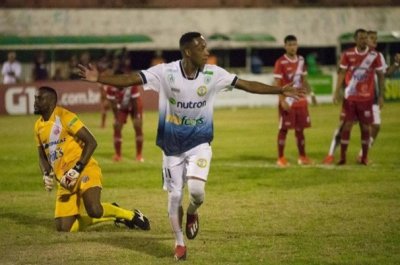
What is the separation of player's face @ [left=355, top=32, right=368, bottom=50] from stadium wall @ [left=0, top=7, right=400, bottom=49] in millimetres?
28662

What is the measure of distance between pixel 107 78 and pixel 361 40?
8.91 metres

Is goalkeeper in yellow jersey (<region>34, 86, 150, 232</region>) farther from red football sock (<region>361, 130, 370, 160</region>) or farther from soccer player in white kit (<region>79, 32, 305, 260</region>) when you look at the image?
red football sock (<region>361, 130, 370, 160</region>)

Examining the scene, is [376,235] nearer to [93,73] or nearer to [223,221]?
[223,221]

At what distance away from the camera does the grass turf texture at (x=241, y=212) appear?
9977mm

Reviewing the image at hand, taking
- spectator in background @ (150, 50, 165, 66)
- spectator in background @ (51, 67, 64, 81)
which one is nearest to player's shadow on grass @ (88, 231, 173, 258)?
spectator in background @ (150, 50, 165, 66)

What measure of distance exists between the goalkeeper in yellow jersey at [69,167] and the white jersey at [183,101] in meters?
1.80

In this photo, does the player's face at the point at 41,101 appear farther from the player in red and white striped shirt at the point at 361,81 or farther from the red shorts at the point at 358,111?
the red shorts at the point at 358,111

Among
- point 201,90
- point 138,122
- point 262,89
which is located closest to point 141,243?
point 201,90

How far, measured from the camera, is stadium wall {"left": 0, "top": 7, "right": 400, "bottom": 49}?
45125 mm

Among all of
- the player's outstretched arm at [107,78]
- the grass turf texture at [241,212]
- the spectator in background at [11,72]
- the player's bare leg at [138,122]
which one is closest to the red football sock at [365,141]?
the grass turf texture at [241,212]

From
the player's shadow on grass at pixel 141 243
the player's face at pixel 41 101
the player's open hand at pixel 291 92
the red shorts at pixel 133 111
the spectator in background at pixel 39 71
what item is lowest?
the spectator in background at pixel 39 71

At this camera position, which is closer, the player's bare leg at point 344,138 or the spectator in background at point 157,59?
the player's bare leg at point 344,138

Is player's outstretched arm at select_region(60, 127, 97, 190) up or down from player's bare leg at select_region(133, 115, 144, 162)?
up

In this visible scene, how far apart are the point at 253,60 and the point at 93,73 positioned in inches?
1326
